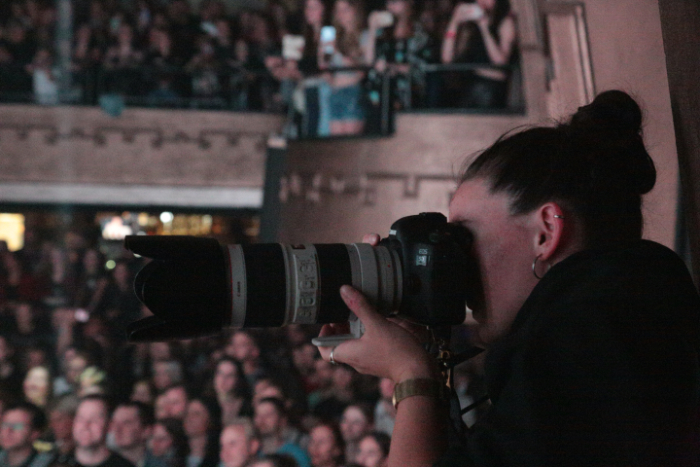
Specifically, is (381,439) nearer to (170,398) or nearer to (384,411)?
(384,411)

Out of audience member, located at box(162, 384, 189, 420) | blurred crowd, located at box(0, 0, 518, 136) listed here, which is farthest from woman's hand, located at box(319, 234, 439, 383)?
blurred crowd, located at box(0, 0, 518, 136)

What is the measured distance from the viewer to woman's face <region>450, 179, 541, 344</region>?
29.2 inches

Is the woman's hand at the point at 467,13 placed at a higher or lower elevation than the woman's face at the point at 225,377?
higher

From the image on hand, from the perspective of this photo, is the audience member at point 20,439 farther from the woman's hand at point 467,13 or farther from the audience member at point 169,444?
the woman's hand at point 467,13

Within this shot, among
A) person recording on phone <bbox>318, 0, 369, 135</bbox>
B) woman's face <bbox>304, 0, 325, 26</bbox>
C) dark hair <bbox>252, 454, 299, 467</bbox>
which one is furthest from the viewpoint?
woman's face <bbox>304, 0, 325, 26</bbox>

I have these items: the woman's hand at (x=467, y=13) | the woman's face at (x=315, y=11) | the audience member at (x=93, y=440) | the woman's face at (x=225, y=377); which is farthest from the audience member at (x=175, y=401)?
the woman's face at (x=315, y=11)

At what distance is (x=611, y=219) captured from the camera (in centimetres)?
73

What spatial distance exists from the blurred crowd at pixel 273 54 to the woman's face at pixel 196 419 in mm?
2225

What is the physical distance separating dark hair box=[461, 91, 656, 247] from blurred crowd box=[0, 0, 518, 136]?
3.24 metres

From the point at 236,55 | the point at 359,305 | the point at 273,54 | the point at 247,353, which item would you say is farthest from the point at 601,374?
the point at 236,55

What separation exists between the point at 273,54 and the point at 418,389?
4531mm

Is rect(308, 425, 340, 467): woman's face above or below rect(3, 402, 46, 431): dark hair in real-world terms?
below

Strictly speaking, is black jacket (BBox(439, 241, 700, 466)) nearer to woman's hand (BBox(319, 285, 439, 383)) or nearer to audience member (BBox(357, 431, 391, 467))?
woman's hand (BBox(319, 285, 439, 383))

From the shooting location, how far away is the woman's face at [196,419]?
8.28 feet
